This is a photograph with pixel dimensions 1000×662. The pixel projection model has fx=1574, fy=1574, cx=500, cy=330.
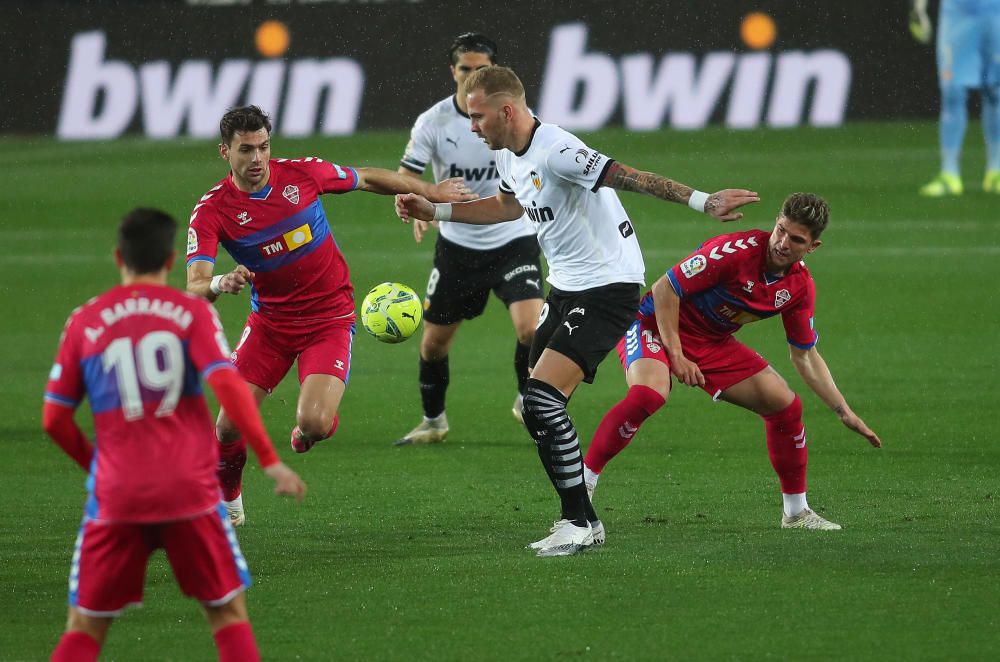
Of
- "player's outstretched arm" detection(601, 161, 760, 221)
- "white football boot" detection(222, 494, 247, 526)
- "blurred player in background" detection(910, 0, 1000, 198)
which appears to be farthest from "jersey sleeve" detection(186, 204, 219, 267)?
"blurred player in background" detection(910, 0, 1000, 198)

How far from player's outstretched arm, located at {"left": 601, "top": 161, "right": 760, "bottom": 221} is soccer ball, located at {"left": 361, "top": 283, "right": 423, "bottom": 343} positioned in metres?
2.10

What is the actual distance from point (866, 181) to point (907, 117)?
270cm

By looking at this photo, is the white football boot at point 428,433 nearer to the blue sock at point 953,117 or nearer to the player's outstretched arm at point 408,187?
the player's outstretched arm at point 408,187

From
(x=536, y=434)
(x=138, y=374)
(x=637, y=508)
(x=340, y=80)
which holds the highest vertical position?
(x=340, y=80)

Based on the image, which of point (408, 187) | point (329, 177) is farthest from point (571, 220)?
point (329, 177)

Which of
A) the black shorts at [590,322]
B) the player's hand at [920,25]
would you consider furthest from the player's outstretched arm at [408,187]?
the player's hand at [920,25]

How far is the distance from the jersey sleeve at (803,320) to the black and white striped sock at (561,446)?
4.17 feet

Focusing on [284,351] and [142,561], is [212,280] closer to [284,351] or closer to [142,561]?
[284,351]

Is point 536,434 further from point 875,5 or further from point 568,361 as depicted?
point 875,5

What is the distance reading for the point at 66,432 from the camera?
179 inches

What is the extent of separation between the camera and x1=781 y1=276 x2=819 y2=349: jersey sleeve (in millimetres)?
7332

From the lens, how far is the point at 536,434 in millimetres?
6859

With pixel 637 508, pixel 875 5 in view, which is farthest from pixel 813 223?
pixel 875 5

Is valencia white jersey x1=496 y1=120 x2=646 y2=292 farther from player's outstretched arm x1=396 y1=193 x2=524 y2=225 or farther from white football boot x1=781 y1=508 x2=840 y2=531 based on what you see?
white football boot x1=781 y1=508 x2=840 y2=531
